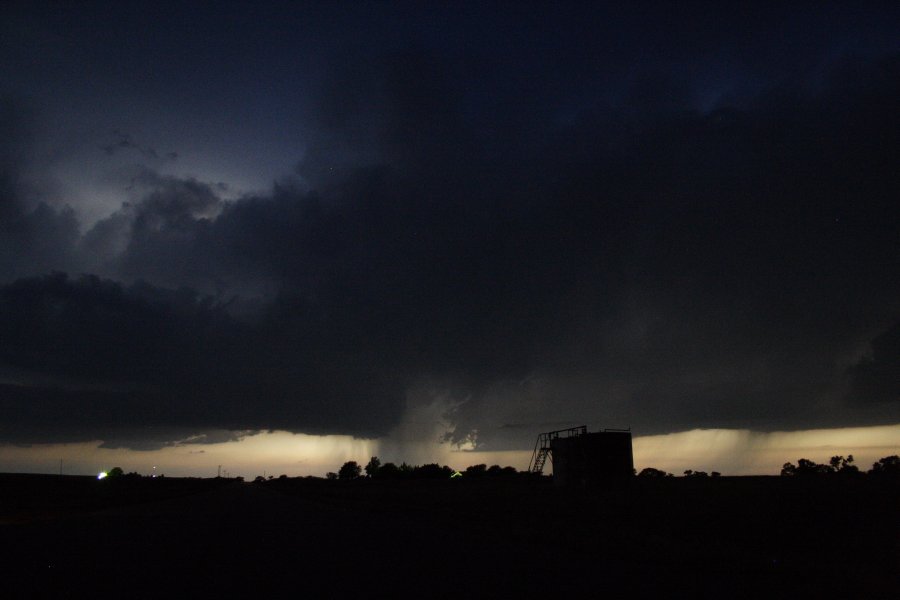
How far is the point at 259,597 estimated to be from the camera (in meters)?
11.5

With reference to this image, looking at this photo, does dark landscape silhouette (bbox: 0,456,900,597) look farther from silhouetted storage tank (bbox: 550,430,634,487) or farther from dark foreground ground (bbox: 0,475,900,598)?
silhouetted storage tank (bbox: 550,430,634,487)

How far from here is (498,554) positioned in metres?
18.3

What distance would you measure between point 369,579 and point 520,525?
653 inches

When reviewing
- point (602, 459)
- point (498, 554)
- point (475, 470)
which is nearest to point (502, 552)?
point (498, 554)

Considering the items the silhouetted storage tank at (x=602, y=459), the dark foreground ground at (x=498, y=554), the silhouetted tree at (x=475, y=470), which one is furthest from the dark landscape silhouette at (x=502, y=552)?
the silhouetted tree at (x=475, y=470)

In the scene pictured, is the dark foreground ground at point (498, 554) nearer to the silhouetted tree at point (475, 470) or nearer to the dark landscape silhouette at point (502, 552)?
the dark landscape silhouette at point (502, 552)

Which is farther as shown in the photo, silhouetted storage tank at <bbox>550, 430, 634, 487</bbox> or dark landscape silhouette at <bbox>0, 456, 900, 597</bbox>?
silhouetted storage tank at <bbox>550, 430, 634, 487</bbox>

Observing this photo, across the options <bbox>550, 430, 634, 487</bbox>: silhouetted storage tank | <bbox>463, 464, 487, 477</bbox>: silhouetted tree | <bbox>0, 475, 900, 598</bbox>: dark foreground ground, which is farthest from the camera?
<bbox>463, 464, 487, 477</bbox>: silhouetted tree

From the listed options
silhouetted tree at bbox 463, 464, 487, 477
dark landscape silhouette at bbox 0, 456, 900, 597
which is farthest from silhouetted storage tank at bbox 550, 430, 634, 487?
silhouetted tree at bbox 463, 464, 487, 477

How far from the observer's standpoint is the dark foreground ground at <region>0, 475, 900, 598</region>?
12711 mm

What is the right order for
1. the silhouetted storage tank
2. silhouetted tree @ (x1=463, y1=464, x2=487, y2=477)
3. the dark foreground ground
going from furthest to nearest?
silhouetted tree @ (x1=463, y1=464, x2=487, y2=477) → the silhouetted storage tank → the dark foreground ground

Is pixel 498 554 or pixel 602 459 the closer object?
pixel 498 554

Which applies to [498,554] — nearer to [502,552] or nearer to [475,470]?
[502,552]

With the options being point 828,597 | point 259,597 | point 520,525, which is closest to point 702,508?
point 520,525
